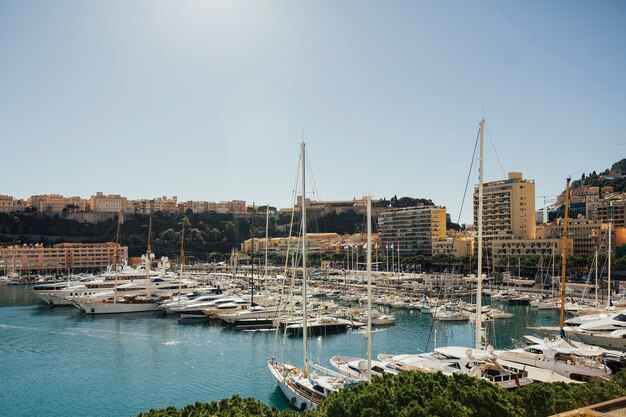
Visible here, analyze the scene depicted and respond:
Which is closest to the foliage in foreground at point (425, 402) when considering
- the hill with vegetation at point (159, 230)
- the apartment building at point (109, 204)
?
the hill with vegetation at point (159, 230)

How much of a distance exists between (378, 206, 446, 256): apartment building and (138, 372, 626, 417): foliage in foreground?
71.4m

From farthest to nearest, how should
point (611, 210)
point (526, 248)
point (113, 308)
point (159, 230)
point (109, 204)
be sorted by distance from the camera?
1. point (109, 204)
2. point (159, 230)
3. point (611, 210)
4. point (526, 248)
5. point (113, 308)

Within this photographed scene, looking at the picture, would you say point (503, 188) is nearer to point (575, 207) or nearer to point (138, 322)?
point (575, 207)

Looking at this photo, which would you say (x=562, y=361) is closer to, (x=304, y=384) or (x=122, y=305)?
(x=304, y=384)

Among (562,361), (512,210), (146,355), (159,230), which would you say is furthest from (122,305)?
(159,230)

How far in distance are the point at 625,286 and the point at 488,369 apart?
3591 centimetres

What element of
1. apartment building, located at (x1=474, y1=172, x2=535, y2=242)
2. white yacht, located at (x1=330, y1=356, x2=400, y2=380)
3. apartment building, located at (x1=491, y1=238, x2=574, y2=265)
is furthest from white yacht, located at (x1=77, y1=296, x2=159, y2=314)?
apartment building, located at (x1=474, y1=172, x2=535, y2=242)

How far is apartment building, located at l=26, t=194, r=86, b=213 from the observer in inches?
4326

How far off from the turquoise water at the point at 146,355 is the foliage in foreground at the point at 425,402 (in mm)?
8532

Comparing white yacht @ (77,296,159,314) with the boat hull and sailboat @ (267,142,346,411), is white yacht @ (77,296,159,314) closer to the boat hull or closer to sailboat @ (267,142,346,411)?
the boat hull

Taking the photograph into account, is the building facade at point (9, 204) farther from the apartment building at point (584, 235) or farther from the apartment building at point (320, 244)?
the apartment building at point (584, 235)

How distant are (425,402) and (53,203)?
380 ft

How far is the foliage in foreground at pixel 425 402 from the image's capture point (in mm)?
9219

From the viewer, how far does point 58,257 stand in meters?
88.3
